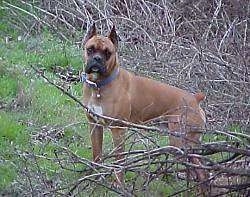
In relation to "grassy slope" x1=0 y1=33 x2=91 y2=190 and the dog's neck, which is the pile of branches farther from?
the dog's neck

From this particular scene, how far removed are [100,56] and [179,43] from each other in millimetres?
3352

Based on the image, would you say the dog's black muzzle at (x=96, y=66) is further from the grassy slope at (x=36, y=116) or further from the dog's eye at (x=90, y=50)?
the grassy slope at (x=36, y=116)

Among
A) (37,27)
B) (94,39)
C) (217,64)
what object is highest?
(94,39)

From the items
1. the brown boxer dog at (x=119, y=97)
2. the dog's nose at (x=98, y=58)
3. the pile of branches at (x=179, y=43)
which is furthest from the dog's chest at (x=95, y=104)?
the pile of branches at (x=179, y=43)

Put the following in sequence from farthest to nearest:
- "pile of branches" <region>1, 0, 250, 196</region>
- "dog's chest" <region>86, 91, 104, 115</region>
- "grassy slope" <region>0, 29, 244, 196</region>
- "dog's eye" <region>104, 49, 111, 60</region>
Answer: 1. "pile of branches" <region>1, 0, 250, 196</region>
2. "dog's eye" <region>104, 49, 111, 60</region>
3. "dog's chest" <region>86, 91, 104, 115</region>
4. "grassy slope" <region>0, 29, 244, 196</region>

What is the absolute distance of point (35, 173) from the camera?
6930 millimetres

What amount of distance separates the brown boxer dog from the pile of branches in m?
0.23

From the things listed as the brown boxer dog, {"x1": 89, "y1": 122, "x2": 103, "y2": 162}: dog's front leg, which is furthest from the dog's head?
{"x1": 89, "y1": 122, "x2": 103, "y2": 162}: dog's front leg

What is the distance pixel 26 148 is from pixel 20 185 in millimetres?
1128

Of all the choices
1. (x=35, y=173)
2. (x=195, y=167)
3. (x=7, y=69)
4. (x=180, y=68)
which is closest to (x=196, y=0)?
(x=180, y=68)

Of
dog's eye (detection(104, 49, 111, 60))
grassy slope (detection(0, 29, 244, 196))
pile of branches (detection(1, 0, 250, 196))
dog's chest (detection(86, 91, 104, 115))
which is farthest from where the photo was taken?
pile of branches (detection(1, 0, 250, 196))

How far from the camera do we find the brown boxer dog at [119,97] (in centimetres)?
766

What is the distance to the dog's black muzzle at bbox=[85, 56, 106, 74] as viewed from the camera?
302 inches

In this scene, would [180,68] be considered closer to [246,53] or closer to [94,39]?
[246,53]
